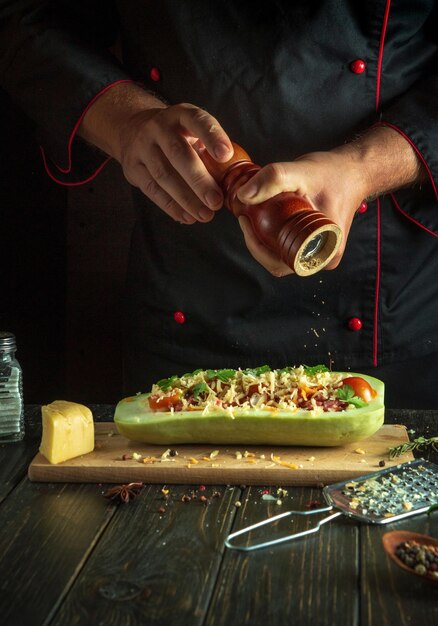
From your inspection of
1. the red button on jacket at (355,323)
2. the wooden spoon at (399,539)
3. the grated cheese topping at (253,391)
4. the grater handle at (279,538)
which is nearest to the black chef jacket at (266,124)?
the red button on jacket at (355,323)

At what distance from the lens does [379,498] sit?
161 cm

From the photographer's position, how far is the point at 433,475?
170 centimetres

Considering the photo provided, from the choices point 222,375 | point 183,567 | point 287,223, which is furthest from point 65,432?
point 287,223

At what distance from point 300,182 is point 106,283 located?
4.92 ft

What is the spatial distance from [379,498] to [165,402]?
20.6 inches

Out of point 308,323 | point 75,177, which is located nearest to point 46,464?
point 308,323

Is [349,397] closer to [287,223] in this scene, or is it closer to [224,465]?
[224,465]

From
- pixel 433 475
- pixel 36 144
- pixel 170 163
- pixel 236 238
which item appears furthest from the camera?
pixel 36 144

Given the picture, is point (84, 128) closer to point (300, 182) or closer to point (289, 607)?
point (300, 182)

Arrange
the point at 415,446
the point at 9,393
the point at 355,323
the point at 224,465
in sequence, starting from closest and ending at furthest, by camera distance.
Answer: the point at 224,465 < the point at 415,446 < the point at 9,393 < the point at 355,323

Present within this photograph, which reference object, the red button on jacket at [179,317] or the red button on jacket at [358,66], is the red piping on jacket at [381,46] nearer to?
the red button on jacket at [358,66]

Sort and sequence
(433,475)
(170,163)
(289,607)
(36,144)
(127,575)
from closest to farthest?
1. (289,607)
2. (127,575)
3. (433,475)
4. (170,163)
5. (36,144)

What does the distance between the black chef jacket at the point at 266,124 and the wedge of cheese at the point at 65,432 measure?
55 centimetres

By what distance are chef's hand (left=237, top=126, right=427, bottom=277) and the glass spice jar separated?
0.57 meters
